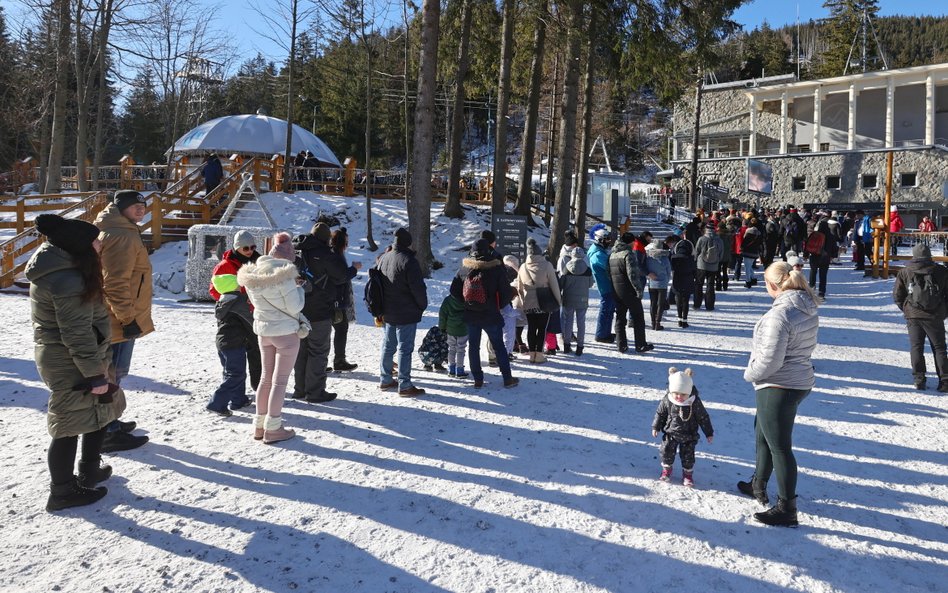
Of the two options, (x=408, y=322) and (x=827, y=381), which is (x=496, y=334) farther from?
(x=827, y=381)

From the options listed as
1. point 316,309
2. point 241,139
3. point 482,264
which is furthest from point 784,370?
point 241,139

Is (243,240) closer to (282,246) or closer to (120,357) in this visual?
(282,246)

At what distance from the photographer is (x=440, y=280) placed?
15.9 meters

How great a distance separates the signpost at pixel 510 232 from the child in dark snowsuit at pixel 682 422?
9994 millimetres

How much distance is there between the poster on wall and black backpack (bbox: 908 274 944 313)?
36156 millimetres

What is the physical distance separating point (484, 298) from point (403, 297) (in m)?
0.91

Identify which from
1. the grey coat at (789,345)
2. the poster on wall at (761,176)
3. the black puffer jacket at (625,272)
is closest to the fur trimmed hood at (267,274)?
the grey coat at (789,345)

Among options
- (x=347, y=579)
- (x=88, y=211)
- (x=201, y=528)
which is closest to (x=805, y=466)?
(x=347, y=579)

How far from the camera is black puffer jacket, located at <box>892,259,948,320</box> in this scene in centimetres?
718

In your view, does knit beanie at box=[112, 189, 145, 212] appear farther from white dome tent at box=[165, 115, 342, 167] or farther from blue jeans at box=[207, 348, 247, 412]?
white dome tent at box=[165, 115, 342, 167]

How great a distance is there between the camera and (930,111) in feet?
118

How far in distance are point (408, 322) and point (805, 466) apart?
382 cm

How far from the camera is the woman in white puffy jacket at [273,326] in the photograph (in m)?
5.11

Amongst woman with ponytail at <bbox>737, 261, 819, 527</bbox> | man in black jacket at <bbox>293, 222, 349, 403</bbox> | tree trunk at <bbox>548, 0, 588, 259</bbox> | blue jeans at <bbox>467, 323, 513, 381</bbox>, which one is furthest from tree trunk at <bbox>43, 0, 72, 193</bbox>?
woman with ponytail at <bbox>737, 261, 819, 527</bbox>
